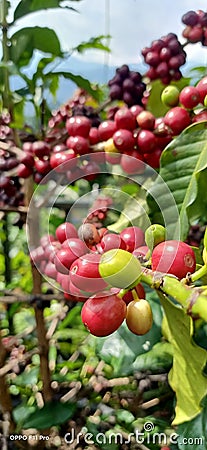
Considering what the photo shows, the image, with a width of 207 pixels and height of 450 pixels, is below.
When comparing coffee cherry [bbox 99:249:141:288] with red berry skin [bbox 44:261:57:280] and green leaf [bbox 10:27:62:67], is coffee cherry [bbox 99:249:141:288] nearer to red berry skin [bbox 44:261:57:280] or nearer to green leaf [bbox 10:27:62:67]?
red berry skin [bbox 44:261:57:280]

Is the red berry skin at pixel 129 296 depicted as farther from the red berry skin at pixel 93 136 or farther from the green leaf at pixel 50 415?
the green leaf at pixel 50 415

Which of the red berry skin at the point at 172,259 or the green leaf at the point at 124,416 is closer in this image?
the red berry skin at the point at 172,259

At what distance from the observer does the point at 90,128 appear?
0.80 metres

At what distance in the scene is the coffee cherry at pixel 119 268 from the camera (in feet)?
1.23

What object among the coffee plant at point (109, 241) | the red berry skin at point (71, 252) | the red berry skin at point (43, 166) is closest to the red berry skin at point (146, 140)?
the coffee plant at point (109, 241)

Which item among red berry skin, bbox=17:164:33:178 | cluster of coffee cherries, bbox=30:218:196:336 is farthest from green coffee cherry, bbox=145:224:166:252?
red berry skin, bbox=17:164:33:178

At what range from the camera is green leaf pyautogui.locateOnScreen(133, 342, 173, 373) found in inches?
33.2

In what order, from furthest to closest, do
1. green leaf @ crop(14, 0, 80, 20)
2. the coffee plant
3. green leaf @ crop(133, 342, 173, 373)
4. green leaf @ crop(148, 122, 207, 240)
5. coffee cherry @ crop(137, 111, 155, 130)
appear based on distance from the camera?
green leaf @ crop(14, 0, 80, 20), green leaf @ crop(133, 342, 173, 373), coffee cherry @ crop(137, 111, 155, 130), green leaf @ crop(148, 122, 207, 240), the coffee plant

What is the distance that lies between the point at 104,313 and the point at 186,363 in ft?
0.40

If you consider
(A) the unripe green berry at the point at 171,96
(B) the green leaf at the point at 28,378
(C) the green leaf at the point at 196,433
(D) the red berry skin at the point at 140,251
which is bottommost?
(B) the green leaf at the point at 28,378

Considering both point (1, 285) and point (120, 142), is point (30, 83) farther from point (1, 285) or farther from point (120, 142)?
point (1, 285)

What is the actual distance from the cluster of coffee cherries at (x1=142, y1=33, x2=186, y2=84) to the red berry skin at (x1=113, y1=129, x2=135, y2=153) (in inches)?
7.4

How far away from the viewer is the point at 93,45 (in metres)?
1.09

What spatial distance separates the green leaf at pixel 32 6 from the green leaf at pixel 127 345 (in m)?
0.54
